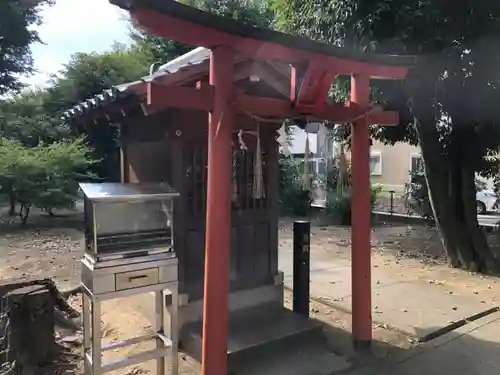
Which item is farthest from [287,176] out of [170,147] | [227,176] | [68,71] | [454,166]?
[227,176]

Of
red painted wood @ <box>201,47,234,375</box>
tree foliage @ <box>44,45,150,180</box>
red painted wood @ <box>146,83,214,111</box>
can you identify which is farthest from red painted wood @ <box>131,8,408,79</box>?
tree foliage @ <box>44,45,150,180</box>

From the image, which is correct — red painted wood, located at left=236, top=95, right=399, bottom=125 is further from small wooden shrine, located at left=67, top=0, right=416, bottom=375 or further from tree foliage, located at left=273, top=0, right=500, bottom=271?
tree foliage, located at left=273, top=0, right=500, bottom=271

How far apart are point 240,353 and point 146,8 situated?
3.00 m

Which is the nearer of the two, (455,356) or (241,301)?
(455,356)

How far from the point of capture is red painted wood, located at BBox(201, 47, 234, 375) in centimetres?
327

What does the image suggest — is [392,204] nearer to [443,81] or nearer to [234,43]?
[443,81]

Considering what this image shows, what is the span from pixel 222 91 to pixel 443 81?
17.6 feet

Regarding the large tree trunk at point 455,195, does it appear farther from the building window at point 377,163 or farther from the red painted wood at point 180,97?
the building window at point 377,163

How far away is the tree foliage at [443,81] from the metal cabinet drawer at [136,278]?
4747 millimetres

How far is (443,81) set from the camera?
23.8ft

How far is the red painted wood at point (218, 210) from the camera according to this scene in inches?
129

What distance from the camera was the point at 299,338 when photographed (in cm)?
440

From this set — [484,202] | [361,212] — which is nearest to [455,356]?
[361,212]

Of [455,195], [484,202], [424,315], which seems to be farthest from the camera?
[484,202]
